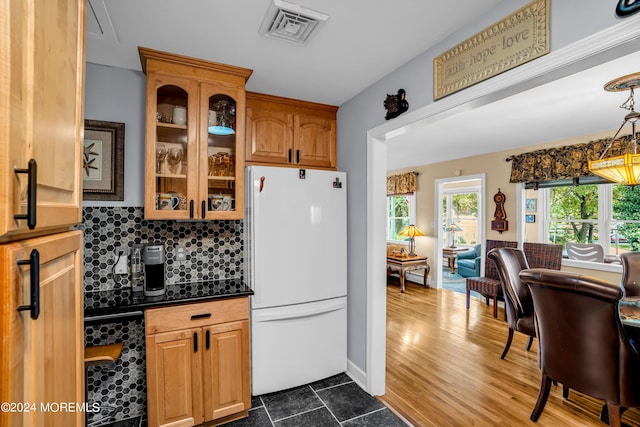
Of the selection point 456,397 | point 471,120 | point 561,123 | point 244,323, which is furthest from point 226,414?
point 561,123

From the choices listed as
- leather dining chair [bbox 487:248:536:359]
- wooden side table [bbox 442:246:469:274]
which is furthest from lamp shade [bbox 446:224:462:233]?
leather dining chair [bbox 487:248:536:359]

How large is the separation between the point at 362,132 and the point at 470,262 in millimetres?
5233

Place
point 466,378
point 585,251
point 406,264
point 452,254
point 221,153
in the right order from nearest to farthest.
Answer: point 221,153, point 466,378, point 585,251, point 406,264, point 452,254

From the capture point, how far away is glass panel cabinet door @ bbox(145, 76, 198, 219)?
212cm

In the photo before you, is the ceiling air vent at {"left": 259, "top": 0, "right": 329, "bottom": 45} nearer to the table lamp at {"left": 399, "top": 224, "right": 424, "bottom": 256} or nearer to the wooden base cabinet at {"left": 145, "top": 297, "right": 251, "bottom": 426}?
the wooden base cabinet at {"left": 145, "top": 297, "right": 251, "bottom": 426}

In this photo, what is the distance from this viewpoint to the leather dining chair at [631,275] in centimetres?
276

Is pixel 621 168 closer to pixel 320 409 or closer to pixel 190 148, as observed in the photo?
pixel 320 409

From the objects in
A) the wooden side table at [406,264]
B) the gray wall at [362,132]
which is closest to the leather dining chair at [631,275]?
the gray wall at [362,132]

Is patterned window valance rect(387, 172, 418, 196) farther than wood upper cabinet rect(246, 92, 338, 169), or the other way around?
patterned window valance rect(387, 172, 418, 196)

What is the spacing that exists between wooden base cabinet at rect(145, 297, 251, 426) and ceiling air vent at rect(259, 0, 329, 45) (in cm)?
169

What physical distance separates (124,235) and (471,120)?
356 cm

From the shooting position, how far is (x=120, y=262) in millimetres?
2203

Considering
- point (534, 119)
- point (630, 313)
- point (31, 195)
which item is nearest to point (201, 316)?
point (31, 195)

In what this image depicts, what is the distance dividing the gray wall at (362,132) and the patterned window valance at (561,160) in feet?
10.6
